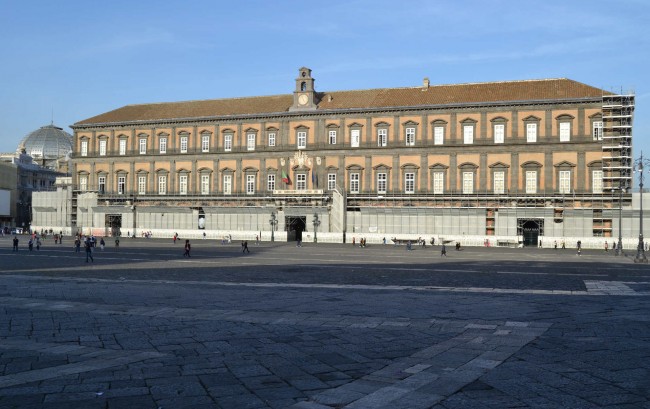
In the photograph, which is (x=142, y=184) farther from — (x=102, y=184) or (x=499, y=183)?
(x=499, y=183)

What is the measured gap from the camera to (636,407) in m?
7.82

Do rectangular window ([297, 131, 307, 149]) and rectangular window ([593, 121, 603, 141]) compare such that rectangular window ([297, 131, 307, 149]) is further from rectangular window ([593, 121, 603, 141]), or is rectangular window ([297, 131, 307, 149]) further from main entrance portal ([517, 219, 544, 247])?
rectangular window ([593, 121, 603, 141])

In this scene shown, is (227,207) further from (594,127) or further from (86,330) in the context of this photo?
(86,330)

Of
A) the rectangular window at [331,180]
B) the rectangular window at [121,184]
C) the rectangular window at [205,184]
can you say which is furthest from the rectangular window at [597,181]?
the rectangular window at [121,184]

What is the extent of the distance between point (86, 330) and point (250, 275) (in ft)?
47.6

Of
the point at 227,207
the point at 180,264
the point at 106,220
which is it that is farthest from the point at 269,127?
the point at 180,264

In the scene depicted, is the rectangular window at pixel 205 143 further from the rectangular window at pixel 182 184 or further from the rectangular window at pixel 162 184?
the rectangular window at pixel 162 184

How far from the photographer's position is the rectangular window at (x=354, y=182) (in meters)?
69.0

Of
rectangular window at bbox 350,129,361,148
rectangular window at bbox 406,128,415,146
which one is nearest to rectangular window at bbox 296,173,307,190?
rectangular window at bbox 350,129,361,148

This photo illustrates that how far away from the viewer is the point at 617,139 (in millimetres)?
60500

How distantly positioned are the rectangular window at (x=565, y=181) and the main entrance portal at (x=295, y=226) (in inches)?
1054

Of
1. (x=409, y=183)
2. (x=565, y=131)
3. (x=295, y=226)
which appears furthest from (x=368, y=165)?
(x=565, y=131)

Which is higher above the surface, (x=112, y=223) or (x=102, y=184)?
(x=102, y=184)

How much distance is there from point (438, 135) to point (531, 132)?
9161 mm
